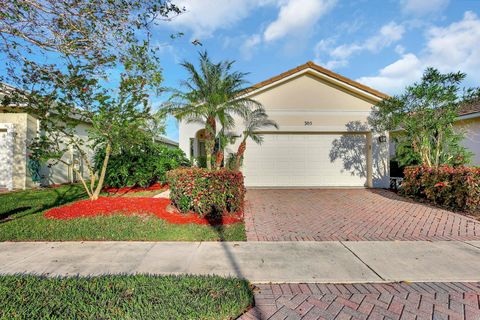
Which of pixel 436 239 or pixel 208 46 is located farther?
pixel 208 46

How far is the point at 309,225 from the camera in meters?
5.94

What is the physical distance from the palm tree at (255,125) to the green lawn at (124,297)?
26.0 ft

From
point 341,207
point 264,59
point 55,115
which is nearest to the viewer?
point 55,115

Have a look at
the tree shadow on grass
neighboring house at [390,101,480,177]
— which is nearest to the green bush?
the tree shadow on grass

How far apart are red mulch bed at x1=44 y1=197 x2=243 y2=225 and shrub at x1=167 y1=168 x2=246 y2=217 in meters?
0.25

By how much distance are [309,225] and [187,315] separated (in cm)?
409

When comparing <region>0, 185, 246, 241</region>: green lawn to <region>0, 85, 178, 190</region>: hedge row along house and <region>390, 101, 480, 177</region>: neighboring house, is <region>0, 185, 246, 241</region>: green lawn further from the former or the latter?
<region>390, 101, 480, 177</region>: neighboring house

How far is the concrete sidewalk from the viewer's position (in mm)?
3500

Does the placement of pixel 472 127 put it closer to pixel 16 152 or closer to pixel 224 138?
pixel 224 138

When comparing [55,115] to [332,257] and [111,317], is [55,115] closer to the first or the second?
[111,317]

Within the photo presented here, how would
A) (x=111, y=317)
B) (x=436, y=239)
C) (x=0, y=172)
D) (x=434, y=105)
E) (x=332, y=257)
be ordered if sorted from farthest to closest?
1. (x=0, y=172)
2. (x=434, y=105)
3. (x=436, y=239)
4. (x=332, y=257)
5. (x=111, y=317)

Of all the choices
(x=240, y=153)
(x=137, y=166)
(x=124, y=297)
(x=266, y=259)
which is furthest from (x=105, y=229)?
(x=240, y=153)

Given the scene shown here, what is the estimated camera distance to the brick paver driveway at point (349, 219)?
5.27 meters

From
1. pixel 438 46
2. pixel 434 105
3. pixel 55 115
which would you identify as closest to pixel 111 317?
pixel 55 115
